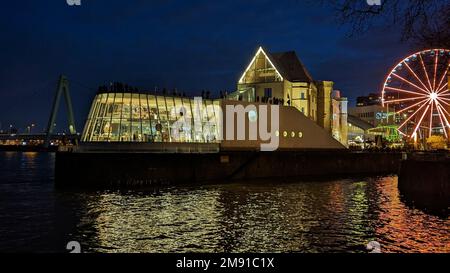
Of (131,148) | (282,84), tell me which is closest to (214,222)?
(131,148)

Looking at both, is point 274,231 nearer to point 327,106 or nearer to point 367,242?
point 367,242

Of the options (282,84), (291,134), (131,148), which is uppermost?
(282,84)

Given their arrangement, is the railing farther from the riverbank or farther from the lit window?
the lit window

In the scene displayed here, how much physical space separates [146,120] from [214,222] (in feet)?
91.2

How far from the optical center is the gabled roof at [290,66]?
7225 cm

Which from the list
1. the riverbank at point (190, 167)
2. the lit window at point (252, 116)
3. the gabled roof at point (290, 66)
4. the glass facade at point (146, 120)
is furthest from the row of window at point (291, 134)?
the gabled roof at point (290, 66)

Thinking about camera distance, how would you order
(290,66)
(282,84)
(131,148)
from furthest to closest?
(290,66), (282,84), (131,148)

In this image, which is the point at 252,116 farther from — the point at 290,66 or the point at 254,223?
the point at 254,223

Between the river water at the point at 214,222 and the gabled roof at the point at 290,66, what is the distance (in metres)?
38.2

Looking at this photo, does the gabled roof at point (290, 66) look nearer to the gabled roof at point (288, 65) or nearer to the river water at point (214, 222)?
the gabled roof at point (288, 65)

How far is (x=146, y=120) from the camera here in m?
49.1

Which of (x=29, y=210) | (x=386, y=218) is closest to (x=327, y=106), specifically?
(x=386, y=218)
